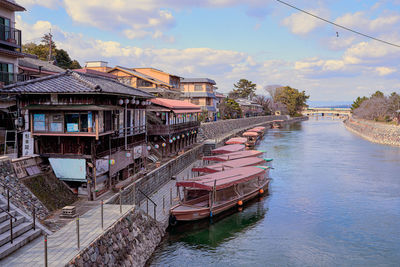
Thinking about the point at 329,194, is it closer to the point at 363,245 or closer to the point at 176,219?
the point at 363,245

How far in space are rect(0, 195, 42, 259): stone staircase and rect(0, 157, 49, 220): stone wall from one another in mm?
896

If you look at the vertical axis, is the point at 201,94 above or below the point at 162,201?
above

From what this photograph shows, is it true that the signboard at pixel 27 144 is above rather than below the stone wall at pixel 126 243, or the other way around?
above

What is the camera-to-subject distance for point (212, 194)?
909 inches

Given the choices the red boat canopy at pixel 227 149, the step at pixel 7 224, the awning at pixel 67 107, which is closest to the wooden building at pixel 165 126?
the red boat canopy at pixel 227 149

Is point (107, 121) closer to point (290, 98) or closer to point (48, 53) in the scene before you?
point (48, 53)

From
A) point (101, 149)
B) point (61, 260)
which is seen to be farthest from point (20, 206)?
point (101, 149)

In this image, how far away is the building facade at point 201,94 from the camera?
72625mm

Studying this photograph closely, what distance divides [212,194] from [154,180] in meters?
4.99

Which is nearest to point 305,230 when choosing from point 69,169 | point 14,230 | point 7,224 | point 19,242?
point 69,169

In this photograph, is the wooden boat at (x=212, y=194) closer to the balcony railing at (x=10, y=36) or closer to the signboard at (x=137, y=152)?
the signboard at (x=137, y=152)

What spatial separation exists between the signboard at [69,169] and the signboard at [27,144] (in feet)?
4.38

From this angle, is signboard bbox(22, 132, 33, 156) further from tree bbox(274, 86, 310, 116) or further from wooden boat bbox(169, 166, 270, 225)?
tree bbox(274, 86, 310, 116)

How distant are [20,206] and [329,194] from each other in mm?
25684
